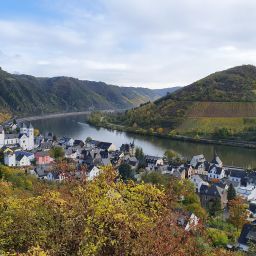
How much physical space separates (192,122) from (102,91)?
10202cm

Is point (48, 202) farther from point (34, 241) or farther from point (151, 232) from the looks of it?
point (151, 232)

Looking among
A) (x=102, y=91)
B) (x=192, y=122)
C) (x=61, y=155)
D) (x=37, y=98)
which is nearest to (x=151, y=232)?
(x=61, y=155)

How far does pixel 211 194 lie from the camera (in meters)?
24.1

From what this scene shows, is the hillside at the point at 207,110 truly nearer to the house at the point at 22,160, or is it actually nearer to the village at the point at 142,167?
the village at the point at 142,167

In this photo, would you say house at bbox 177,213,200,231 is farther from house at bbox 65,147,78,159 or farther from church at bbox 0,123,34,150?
church at bbox 0,123,34,150

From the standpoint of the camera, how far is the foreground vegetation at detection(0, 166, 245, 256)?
411cm

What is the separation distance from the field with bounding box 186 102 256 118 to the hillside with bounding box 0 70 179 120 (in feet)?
167

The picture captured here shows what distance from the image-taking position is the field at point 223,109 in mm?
65550

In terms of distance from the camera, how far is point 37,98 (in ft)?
389

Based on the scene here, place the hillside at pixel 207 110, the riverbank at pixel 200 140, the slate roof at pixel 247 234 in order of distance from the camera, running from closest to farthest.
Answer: the slate roof at pixel 247 234, the riverbank at pixel 200 140, the hillside at pixel 207 110

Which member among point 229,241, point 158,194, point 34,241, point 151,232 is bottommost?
point 229,241

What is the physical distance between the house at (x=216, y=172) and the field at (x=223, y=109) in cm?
3612

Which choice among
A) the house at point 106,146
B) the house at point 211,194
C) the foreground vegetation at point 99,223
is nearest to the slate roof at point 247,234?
the house at point 211,194

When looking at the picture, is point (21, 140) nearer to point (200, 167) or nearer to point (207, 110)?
point (200, 167)
